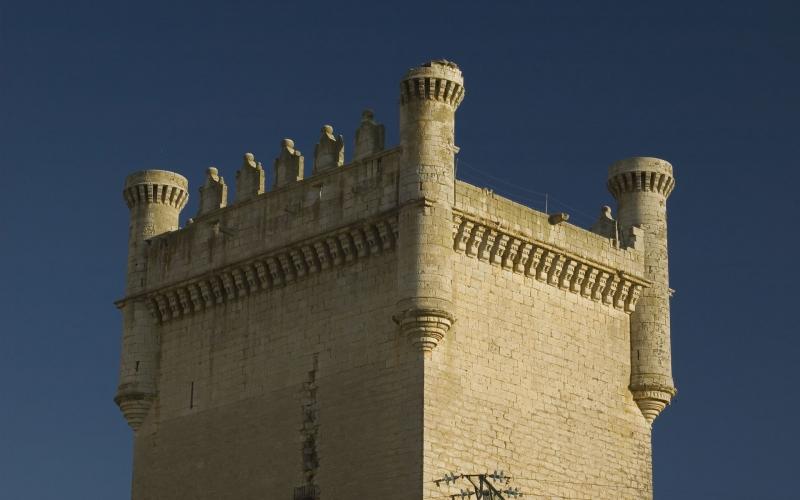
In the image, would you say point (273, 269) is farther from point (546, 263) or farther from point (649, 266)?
point (649, 266)

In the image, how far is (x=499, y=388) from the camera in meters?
41.5

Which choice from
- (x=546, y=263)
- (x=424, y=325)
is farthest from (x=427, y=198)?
(x=546, y=263)

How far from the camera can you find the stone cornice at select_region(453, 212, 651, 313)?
4172 centimetres

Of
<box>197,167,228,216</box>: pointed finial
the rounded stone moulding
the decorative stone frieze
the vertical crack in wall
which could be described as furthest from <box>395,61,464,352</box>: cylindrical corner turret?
<box>197,167,228,216</box>: pointed finial

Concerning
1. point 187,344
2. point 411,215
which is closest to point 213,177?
point 187,344

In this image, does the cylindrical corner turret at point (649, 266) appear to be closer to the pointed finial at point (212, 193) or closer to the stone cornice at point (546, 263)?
the stone cornice at point (546, 263)

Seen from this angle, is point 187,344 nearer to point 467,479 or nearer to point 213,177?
point 213,177

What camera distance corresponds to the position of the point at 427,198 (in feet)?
134

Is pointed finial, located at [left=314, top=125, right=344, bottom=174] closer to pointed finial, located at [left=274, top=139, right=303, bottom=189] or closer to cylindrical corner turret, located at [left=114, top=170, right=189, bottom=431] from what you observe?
pointed finial, located at [left=274, top=139, right=303, bottom=189]

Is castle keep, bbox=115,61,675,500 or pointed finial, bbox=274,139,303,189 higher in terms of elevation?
pointed finial, bbox=274,139,303,189

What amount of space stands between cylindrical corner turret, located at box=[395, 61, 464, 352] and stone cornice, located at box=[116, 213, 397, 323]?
29.0 inches

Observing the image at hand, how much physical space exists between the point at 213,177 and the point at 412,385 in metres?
9.09

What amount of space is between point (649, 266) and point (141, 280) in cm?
1126

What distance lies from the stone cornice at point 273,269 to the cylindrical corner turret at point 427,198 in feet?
2.41
